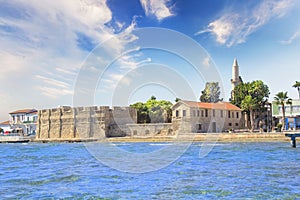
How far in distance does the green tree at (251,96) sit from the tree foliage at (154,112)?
1218 centimetres

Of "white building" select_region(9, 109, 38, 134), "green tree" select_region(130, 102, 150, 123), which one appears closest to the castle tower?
"green tree" select_region(130, 102, 150, 123)

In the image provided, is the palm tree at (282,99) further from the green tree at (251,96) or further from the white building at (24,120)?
the white building at (24,120)

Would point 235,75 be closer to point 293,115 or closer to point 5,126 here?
point 293,115

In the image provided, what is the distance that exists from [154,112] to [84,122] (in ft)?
42.5

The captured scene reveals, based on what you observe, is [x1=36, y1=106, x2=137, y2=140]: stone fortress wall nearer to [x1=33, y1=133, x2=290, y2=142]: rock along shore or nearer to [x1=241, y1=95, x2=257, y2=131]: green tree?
[x1=33, y1=133, x2=290, y2=142]: rock along shore

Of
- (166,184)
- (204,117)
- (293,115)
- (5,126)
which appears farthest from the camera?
(5,126)

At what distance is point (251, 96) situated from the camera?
55.3 metres

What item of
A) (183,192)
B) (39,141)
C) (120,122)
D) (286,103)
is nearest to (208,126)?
(286,103)

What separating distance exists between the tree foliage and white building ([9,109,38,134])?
1153 inches

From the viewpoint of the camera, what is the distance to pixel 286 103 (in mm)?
48594

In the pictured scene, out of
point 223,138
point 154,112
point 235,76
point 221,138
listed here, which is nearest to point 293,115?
point 223,138

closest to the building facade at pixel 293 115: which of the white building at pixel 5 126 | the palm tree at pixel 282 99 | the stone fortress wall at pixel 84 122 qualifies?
the palm tree at pixel 282 99

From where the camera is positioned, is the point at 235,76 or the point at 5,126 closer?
the point at 235,76

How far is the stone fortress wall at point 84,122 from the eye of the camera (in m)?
57.1
